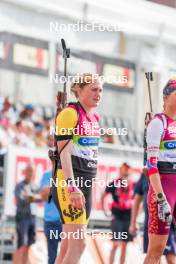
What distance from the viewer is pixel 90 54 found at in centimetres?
1445

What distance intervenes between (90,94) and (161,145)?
2.38ft

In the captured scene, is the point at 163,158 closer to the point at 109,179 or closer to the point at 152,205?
the point at 152,205

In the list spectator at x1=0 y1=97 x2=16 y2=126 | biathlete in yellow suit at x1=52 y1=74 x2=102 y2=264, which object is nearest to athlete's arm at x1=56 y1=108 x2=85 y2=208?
biathlete in yellow suit at x1=52 y1=74 x2=102 y2=264

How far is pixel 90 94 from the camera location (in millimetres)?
6820

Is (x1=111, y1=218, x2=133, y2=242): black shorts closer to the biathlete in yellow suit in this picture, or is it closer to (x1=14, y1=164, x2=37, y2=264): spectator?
(x1=14, y1=164, x2=37, y2=264): spectator

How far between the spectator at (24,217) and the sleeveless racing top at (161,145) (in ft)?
11.9

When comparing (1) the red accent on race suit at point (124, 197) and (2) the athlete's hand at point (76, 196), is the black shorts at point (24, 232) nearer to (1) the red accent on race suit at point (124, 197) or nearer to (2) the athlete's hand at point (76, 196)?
(1) the red accent on race suit at point (124, 197)

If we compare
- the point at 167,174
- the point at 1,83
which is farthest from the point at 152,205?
the point at 1,83

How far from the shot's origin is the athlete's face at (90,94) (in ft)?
22.3

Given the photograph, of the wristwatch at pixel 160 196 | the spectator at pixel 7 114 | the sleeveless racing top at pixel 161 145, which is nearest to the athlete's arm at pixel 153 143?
the sleeveless racing top at pixel 161 145

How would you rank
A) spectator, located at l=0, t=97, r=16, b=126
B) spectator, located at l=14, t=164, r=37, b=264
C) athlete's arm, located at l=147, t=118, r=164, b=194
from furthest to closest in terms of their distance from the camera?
spectator, located at l=0, t=97, r=16, b=126, spectator, located at l=14, t=164, r=37, b=264, athlete's arm, located at l=147, t=118, r=164, b=194

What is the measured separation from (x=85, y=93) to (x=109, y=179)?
14.7 ft

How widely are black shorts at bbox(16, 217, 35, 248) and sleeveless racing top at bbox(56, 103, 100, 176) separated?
372cm

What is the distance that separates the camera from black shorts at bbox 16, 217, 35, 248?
34.1 feet
